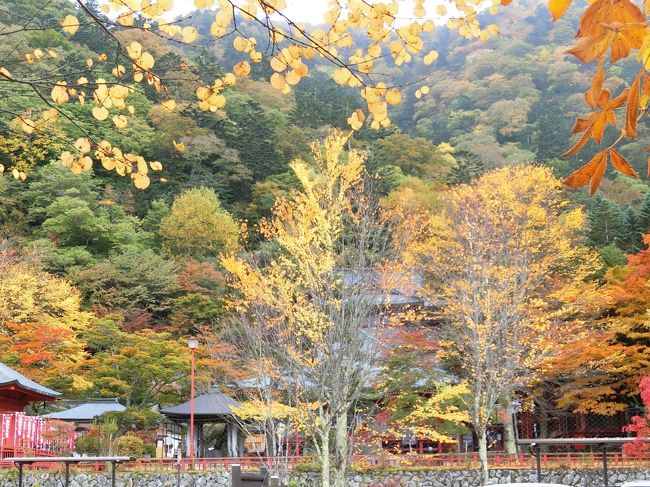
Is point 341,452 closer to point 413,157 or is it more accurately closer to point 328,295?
point 328,295

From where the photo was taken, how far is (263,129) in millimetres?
35969

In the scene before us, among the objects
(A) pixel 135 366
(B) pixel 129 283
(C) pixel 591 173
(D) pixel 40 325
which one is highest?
(B) pixel 129 283

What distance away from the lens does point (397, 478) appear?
16.4m

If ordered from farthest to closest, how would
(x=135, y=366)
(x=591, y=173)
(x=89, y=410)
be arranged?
(x=89, y=410)
(x=135, y=366)
(x=591, y=173)

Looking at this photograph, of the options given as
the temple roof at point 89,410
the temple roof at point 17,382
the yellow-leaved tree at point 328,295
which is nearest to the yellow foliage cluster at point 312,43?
the yellow-leaved tree at point 328,295

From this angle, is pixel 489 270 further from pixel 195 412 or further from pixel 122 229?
pixel 122 229

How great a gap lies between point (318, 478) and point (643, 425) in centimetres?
712

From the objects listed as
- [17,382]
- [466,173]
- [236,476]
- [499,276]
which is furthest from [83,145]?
[466,173]

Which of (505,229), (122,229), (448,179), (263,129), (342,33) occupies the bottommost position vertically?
(342,33)

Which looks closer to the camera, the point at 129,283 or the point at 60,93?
the point at 60,93

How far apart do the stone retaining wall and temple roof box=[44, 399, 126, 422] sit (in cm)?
337

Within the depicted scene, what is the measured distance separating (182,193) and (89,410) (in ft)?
46.3

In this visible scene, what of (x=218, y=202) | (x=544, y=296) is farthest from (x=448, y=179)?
(x=544, y=296)

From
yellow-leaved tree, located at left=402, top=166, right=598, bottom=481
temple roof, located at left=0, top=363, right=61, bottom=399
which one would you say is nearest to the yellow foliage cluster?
yellow-leaved tree, located at left=402, top=166, right=598, bottom=481
